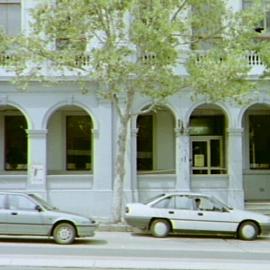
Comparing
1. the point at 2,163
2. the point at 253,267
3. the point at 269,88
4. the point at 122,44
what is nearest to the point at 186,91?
the point at 269,88

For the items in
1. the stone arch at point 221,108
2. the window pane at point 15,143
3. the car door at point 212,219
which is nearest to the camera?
the car door at point 212,219

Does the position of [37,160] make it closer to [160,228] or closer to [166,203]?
[166,203]

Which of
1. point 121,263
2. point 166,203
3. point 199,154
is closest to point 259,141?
point 199,154

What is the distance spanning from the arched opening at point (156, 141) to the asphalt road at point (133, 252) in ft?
24.0

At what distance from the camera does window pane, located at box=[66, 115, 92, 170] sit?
25.0 m

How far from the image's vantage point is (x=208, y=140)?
2550cm

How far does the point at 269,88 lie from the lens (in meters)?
23.0

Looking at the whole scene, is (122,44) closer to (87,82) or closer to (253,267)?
(87,82)

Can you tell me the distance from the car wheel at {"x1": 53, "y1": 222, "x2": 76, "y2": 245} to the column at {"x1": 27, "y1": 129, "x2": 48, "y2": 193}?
7526 millimetres

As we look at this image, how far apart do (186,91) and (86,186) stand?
556 cm

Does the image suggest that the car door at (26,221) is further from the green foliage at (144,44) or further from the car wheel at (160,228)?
the green foliage at (144,44)

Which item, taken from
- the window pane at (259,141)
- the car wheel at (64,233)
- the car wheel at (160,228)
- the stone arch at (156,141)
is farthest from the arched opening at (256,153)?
the car wheel at (64,233)

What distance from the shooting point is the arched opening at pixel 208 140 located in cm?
2502

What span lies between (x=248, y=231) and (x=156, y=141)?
8.36m
